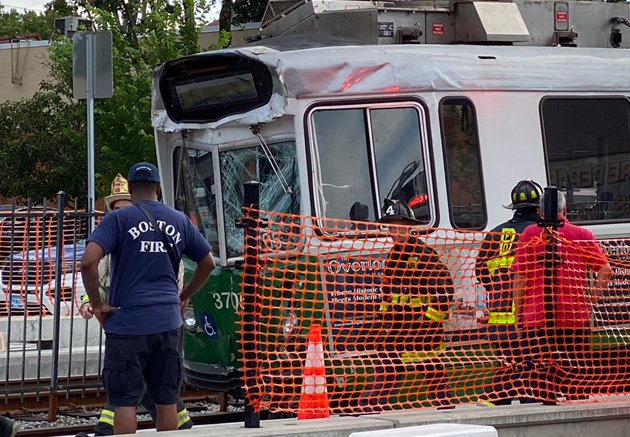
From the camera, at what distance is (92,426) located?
11266 mm

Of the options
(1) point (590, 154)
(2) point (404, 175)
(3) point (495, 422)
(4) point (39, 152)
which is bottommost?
(3) point (495, 422)

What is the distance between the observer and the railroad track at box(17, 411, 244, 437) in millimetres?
10836

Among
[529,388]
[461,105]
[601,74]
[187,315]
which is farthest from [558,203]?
[187,315]

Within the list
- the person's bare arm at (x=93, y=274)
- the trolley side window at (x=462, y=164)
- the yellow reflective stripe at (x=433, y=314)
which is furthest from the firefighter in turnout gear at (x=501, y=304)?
the person's bare arm at (x=93, y=274)

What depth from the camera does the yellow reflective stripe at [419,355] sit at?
865cm

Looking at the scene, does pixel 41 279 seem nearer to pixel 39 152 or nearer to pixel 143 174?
pixel 143 174

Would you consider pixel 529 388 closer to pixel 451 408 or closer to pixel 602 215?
pixel 451 408

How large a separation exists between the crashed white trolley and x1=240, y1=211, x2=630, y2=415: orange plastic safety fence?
3.90 ft

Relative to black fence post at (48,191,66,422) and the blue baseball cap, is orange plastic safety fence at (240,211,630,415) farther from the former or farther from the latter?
black fence post at (48,191,66,422)

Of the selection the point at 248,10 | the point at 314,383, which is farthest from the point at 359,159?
the point at 248,10

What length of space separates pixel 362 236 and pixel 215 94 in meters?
1.86

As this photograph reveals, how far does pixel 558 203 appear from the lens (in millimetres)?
8859

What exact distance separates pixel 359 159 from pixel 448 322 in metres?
1.79

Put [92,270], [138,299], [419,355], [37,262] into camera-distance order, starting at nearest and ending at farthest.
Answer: [92,270] → [138,299] → [419,355] → [37,262]
